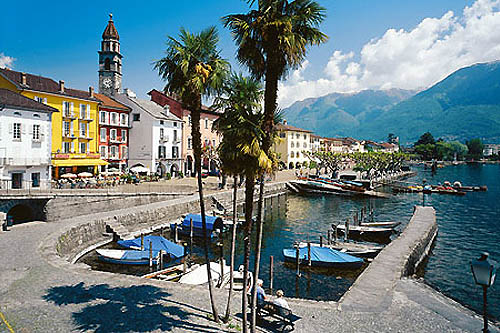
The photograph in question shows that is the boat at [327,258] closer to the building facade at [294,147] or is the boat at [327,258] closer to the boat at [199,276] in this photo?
the boat at [199,276]

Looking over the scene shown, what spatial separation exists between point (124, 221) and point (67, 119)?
78.5ft

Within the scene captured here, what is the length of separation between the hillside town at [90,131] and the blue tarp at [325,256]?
9.36 m

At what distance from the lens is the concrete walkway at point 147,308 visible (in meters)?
11.3

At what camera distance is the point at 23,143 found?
3525 centimetres

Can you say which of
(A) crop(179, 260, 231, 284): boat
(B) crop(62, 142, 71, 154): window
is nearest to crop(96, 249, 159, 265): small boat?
(A) crop(179, 260, 231, 284): boat

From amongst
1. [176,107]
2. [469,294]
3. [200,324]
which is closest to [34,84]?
[176,107]

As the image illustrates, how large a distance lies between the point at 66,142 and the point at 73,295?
39496mm

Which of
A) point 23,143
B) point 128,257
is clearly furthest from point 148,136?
point 128,257

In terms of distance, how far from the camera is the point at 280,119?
10047 millimetres

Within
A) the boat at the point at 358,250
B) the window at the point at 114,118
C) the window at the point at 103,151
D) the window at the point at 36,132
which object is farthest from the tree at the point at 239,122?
the window at the point at 114,118

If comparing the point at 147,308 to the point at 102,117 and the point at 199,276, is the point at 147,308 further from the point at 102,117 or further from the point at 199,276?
the point at 102,117

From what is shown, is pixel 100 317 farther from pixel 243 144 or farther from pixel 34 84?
pixel 34 84

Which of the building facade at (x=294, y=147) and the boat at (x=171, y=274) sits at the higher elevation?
the building facade at (x=294, y=147)

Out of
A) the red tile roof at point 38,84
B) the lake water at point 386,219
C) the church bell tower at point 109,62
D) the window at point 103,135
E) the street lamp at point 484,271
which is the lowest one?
the lake water at point 386,219
